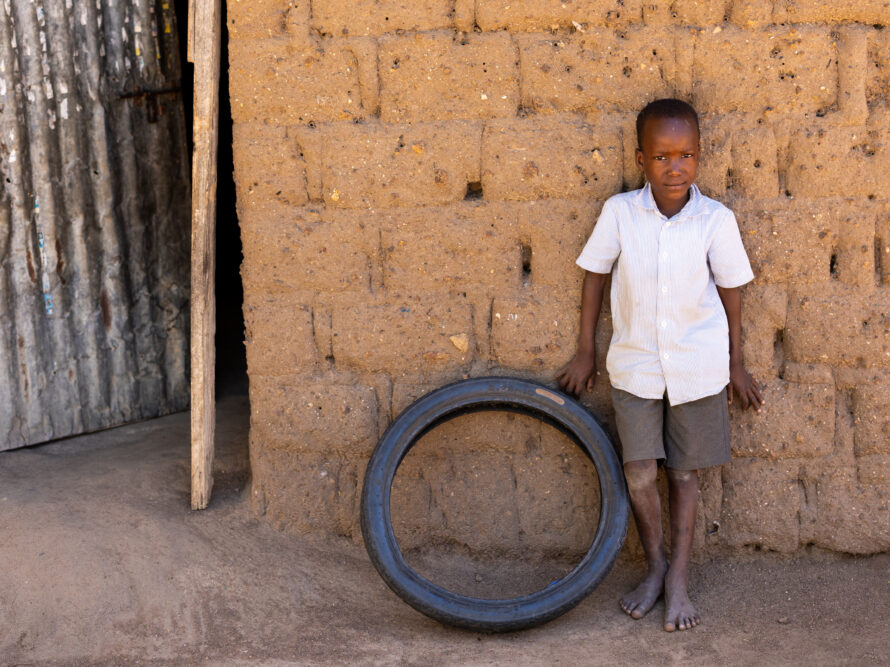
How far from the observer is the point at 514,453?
3.09 meters

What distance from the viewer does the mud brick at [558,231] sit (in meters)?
2.92

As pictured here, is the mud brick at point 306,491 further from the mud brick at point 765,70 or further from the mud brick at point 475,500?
the mud brick at point 765,70

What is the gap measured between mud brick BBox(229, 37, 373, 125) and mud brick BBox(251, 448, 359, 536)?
108 centimetres

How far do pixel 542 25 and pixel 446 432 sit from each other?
1.32 m

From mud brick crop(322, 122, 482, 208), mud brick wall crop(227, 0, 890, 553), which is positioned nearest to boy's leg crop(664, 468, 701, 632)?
mud brick wall crop(227, 0, 890, 553)

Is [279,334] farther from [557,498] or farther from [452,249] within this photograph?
[557,498]

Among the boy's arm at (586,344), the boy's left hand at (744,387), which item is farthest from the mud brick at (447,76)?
the boy's left hand at (744,387)

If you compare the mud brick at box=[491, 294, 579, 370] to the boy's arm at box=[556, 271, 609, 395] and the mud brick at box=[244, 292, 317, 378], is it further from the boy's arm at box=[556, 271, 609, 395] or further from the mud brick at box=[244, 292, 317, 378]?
the mud brick at box=[244, 292, 317, 378]

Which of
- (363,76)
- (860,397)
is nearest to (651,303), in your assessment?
(860,397)

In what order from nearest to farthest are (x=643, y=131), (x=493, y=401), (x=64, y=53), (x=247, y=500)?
(x=643, y=131)
(x=493, y=401)
(x=247, y=500)
(x=64, y=53)

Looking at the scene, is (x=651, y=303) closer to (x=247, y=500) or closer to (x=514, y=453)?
(x=514, y=453)

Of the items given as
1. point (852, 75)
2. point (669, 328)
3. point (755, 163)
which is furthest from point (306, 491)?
point (852, 75)

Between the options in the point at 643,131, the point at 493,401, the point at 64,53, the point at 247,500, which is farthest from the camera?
the point at 64,53

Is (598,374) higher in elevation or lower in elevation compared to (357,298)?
lower
